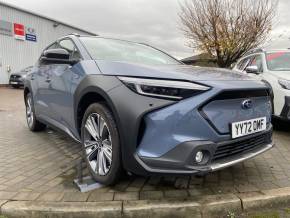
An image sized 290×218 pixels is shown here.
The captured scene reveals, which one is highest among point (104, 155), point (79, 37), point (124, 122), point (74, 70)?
point (79, 37)

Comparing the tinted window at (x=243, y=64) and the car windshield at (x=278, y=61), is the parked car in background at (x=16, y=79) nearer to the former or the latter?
the tinted window at (x=243, y=64)

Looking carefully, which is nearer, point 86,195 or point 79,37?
point 86,195

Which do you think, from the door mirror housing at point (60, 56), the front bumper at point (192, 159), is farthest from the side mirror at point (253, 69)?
the door mirror housing at point (60, 56)

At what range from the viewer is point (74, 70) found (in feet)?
12.3

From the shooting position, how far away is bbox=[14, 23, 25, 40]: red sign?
74.1 ft

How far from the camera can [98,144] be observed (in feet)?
11.1

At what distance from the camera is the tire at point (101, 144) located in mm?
2996

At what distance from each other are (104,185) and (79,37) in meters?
1.96

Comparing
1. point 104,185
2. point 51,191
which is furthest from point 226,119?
point 51,191

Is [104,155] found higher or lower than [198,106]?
lower

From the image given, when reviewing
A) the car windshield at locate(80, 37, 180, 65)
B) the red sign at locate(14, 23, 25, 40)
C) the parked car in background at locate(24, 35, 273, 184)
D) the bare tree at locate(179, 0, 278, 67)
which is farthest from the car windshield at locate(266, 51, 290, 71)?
the red sign at locate(14, 23, 25, 40)

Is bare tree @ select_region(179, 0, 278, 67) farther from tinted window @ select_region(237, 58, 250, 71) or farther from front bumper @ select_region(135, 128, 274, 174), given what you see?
front bumper @ select_region(135, 128, 274, 174)

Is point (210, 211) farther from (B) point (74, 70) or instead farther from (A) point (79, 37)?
(A) point (79, 37)

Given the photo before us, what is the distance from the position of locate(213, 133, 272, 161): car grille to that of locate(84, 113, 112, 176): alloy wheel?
997 mm
